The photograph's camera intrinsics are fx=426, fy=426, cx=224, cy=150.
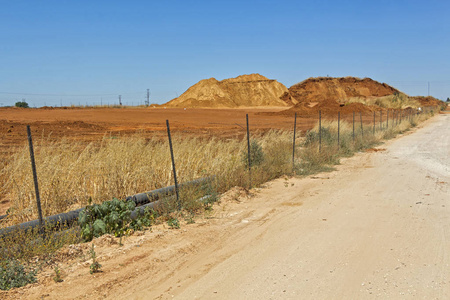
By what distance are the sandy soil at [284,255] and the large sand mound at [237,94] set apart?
90.7 metres

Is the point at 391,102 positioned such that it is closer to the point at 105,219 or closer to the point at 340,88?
the point at 340,88

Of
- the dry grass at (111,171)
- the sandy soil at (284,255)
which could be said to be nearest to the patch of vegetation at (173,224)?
the sandy soil at (284,255)

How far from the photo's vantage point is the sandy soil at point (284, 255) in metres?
5.19

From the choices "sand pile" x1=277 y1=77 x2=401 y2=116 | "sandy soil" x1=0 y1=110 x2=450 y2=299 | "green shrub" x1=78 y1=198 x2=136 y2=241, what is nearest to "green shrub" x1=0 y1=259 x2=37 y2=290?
"sandy soil" x1=0 y1=110 x2=450 y2=299

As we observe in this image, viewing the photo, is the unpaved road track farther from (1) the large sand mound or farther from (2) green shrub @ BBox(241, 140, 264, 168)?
(1) the large sand mound

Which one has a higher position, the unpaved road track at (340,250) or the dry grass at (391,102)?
the dry grass at (391,102)

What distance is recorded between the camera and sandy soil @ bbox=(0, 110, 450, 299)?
5.19m

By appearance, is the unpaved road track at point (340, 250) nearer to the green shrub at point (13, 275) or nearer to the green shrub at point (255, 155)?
the green shrub at point (13, 275)

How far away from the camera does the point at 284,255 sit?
638 cm

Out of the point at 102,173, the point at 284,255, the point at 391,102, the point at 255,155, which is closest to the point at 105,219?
the point at 102,173

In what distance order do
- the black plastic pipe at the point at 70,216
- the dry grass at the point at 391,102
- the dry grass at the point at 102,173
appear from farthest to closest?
the dry grass at the point at 391,102 → the dry grass at the point at 102,173 → the black plastic pipe at the point at 70,216

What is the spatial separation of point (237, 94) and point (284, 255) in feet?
350

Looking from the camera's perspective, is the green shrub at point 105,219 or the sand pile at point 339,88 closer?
the green shrub at point 105,219

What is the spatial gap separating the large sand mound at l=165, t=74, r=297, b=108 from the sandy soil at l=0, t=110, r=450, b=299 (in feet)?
298
